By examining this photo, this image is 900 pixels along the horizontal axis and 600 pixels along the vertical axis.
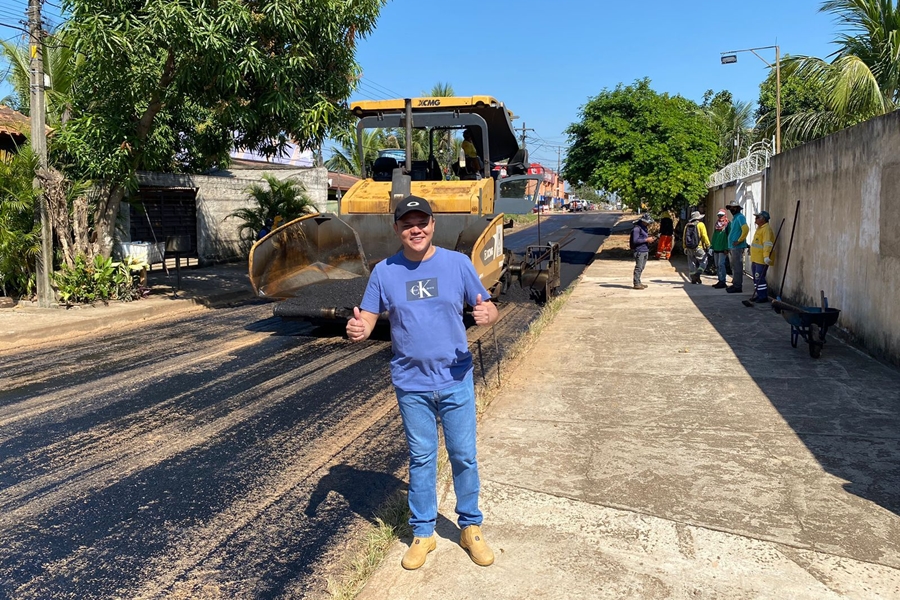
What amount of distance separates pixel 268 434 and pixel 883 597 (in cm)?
402

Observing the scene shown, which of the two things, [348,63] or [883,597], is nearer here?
[883,597]

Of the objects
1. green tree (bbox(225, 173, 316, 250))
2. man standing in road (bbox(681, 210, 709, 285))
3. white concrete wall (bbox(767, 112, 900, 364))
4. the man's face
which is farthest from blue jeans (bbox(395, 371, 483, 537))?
green tree (bbox(225, 173, 316, 250))

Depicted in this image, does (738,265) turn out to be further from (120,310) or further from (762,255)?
(120,310)

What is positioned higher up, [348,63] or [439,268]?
[348,63]

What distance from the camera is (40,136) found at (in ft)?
36.3

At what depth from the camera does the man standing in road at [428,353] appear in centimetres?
335

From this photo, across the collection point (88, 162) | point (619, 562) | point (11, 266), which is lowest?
point (619, 562)

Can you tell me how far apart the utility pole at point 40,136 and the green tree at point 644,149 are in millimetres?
13522

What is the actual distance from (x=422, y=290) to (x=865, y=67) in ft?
37.1

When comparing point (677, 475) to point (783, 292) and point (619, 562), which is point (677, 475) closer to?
point (619, 562)

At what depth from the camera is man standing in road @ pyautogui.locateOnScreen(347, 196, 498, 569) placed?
3352 mm

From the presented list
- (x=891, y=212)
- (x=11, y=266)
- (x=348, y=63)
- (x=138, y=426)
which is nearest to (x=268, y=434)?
(x=138, y=426)

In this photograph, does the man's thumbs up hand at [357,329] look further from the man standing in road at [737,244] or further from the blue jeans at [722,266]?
the blue jeans at [722,266]

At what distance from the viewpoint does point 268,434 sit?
17.7ft
